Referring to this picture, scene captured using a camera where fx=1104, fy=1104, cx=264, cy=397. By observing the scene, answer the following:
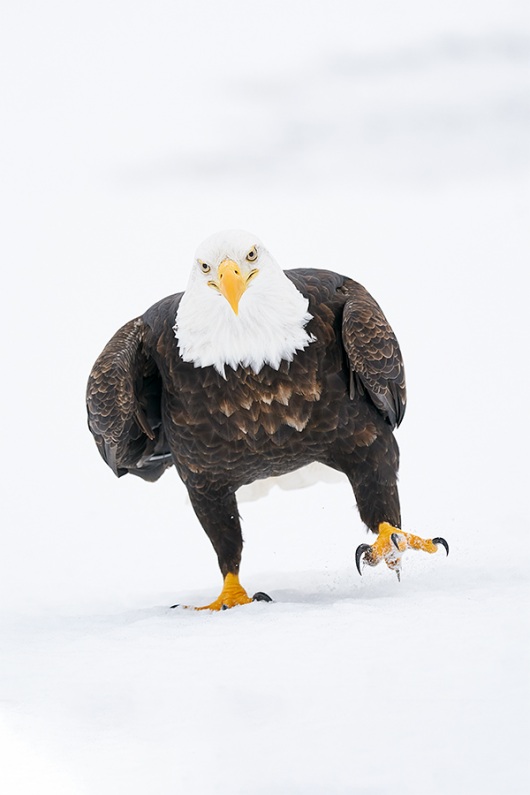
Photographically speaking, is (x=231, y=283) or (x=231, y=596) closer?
(x=231, y=283)

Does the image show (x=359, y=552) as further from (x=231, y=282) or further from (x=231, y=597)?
(x=231, y=282)

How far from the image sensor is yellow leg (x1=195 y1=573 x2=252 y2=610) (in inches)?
205

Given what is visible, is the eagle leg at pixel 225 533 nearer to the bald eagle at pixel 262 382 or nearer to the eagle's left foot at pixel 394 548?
the bald eagle at pixel 262 382

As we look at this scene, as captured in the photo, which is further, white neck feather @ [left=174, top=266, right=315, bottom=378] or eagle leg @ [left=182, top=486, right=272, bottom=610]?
eagle leg @ [left=182, top=486, right=272, bottom=610]

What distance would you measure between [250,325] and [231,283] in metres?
0.31

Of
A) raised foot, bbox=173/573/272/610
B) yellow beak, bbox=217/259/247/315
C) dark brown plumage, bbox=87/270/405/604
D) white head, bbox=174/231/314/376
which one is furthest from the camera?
raised foot, bbox=173/573/272/610

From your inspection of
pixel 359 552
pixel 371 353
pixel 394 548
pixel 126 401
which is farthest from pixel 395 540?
pixel 126 401

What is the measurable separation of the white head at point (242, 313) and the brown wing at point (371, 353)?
20 centimetres

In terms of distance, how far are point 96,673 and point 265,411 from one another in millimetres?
1526

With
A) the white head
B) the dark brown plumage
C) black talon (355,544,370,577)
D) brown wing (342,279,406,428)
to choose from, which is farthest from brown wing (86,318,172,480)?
black talon (355,544,370,577)

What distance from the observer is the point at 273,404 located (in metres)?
4.75

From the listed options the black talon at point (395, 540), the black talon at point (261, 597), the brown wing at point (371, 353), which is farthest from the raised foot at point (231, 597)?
the brown wing at point (371, 353)

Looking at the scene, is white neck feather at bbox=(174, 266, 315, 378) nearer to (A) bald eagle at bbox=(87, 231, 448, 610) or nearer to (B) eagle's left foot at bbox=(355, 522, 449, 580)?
(A) bald eagle at bbox=(87, 231, 448, 610)

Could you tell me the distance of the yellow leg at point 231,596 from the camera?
5219mm
